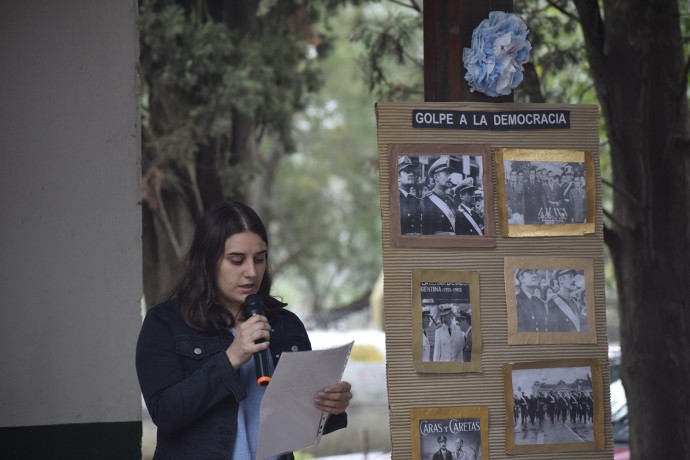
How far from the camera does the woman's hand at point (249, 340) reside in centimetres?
333

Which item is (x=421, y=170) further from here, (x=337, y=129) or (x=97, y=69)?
(x=337, y=129)

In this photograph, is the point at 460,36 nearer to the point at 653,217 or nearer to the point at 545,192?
the point at 545,192

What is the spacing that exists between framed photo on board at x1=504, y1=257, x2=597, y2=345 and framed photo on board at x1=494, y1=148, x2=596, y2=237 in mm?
130

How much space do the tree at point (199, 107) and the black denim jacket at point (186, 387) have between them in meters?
4.94

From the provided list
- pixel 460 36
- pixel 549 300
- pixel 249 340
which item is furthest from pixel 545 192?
pixel 249 340

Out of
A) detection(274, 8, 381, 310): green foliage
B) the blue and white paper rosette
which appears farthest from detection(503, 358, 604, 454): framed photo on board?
detection(274, 8, 381, 310): green foliage

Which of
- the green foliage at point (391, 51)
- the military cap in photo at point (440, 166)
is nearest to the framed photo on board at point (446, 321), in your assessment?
the military cap in photo at point (440, 166)

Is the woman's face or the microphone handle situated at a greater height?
the woman's face

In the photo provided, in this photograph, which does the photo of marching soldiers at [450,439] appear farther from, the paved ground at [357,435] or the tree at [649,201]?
the paved ground at [357,435]

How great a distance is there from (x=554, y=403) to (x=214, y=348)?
1.39 metres

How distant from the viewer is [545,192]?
13.4 feet

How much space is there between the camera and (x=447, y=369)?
3875 millimetres

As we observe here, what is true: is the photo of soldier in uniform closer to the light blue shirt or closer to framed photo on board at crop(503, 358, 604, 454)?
framed photo on board at crop(503, 358, 604, 454)

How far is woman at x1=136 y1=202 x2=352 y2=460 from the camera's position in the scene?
3.34 metres
